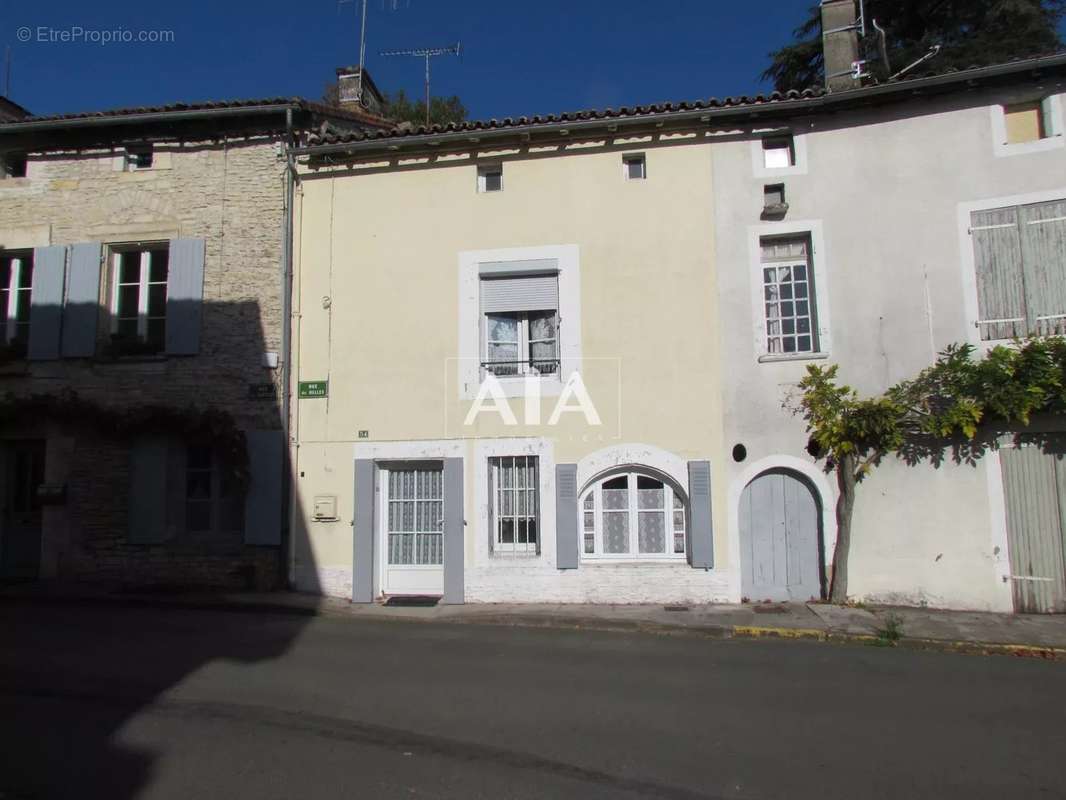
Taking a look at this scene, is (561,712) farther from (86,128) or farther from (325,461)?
(86,128)

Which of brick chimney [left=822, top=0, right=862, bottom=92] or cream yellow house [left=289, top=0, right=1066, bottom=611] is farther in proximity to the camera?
brick chimney [left=822, top=0, right=862, bottom=92]

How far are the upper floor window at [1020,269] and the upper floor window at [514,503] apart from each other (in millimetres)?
6021

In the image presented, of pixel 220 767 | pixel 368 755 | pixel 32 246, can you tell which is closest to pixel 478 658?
pixel 368 755

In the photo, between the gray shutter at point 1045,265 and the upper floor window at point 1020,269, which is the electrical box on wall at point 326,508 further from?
the gray shutter at point 1045,265

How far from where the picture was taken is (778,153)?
34.1ft

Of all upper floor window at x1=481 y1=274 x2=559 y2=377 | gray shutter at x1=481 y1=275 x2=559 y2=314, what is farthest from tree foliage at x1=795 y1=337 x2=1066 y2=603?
gray shutter at x1=481 y1=275 x2=559 y2=314

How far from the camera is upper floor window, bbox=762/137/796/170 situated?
1033cm

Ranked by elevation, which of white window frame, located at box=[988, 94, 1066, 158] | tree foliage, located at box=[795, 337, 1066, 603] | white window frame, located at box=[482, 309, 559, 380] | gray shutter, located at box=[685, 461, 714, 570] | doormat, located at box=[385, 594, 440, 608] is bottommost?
doormat, located at box=[385, 594, 440, 608]

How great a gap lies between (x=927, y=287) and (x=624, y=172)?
4211 millimetres

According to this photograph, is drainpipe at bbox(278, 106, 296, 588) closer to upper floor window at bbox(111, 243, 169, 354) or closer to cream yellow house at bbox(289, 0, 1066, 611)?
cream yellow house at bbox(289, 0, 1066, 611)

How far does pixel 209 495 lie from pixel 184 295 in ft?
9.58

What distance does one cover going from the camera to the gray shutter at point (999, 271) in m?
9.42

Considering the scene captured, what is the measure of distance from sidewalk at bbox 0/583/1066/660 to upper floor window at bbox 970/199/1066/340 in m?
3.50

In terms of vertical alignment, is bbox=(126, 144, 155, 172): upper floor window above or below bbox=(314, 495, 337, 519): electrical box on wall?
above
